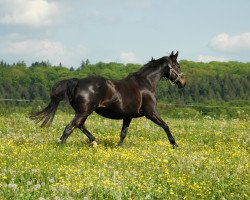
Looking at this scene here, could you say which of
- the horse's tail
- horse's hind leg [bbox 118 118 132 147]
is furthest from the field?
the horse's tail

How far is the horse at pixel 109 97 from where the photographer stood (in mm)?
12555

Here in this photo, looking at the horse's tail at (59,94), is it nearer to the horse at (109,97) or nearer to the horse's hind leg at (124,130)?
the horse at (109,97)

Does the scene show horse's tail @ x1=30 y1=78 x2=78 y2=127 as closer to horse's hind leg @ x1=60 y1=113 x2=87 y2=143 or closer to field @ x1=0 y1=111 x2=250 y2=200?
horse's hind leg @ x1=60 y1=113 x2=87 y2=143

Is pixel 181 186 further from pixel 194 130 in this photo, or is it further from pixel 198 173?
pixel 194 130

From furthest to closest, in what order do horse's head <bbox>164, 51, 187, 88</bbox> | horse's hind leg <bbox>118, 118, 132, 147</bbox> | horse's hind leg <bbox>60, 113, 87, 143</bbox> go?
1. horse's head <bbox>164, 51, 187, 88</bbox>
2. horse's hind leg <bbox>118, 118, 132, 147</bbox>
3. horse's hind leg <bbox>60, 113, 87, 143</bbox>

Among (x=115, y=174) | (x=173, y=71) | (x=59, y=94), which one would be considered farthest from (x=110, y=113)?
(x=115, y=174)

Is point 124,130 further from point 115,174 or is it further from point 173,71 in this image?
point 115,174

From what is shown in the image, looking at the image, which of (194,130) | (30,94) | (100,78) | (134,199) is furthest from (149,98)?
(30,94)

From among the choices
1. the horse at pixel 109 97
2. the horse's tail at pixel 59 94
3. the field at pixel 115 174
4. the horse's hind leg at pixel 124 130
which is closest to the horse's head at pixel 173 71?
the horse at pixel 109 97

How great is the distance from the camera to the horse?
1255 centimetres

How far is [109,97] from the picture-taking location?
13.0m

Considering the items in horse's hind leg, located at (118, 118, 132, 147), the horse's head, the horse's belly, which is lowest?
horse's hind leg, located at (118, 118, 132, 147)

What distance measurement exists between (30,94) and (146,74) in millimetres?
151315

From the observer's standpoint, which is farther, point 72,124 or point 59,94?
point 59,94
